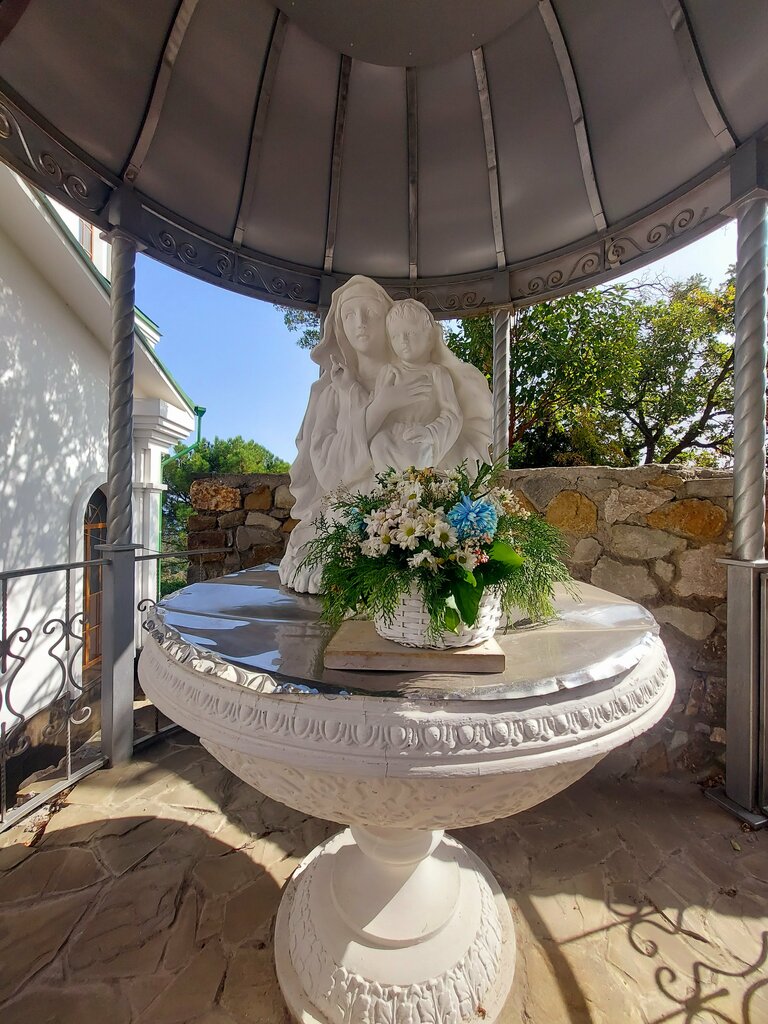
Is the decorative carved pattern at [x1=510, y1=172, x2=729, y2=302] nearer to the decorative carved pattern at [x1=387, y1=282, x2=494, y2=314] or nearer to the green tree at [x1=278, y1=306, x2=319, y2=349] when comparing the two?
the decorative carved pattern at [x1=387, y1=282, x2=494, y2=314]

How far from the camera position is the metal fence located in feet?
6.17

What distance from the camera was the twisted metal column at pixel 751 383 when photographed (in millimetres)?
1743

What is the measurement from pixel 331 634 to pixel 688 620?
189 centimetres

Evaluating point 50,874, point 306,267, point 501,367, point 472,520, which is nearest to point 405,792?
point 472,520

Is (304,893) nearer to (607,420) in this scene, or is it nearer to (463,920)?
(463,920)

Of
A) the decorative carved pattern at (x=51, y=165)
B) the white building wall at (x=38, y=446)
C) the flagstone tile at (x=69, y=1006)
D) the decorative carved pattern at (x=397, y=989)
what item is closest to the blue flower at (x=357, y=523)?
the decorative carved pattern at (x=397, y=989)

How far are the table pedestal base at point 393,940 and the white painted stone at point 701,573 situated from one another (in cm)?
153

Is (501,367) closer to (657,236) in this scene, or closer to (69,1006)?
(657,236)

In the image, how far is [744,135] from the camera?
1.71 metres

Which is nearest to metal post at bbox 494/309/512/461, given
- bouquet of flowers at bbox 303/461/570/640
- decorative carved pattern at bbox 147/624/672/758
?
bouquet of flowers at bbox 303/461/570/640

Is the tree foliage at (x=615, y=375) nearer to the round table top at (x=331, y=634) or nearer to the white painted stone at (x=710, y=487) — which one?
the white painted stone at (x=710, y=487)

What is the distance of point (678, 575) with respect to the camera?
2.07m

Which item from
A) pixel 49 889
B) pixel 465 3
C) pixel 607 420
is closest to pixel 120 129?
pixel 465 3

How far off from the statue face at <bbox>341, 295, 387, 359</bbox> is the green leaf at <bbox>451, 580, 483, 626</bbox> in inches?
43.9
